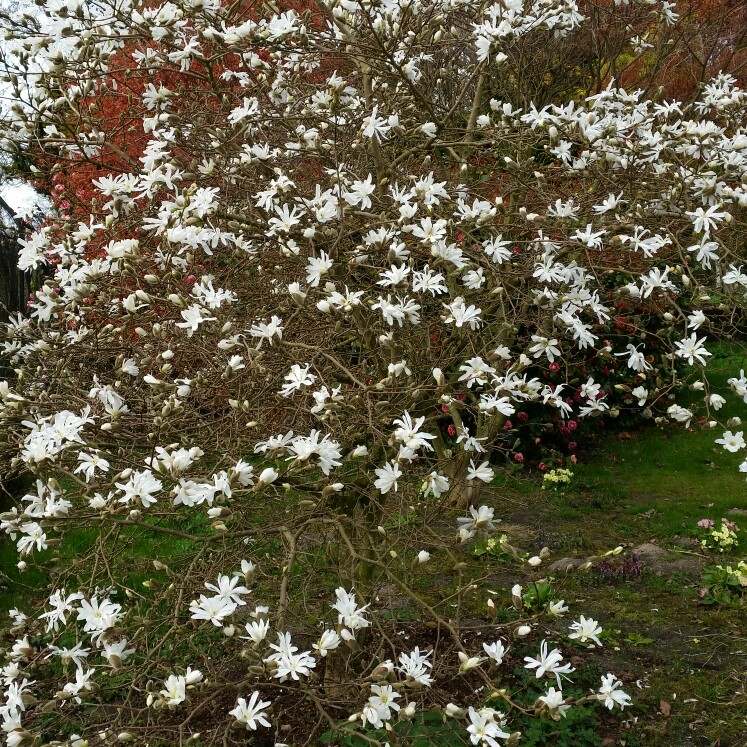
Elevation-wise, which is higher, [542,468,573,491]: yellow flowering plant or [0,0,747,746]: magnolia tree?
[542,468,573,491]: yellow flowering plant

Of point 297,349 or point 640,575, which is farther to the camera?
point 640,575

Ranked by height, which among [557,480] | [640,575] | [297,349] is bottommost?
[297,349]

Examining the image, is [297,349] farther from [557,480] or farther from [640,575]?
[557,480]

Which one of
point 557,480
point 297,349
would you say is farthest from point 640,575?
point 297,349

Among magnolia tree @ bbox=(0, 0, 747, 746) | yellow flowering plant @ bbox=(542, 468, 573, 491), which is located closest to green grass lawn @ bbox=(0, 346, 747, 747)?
yellow flowering plant @ bbox=(542, 468, 573, 491)

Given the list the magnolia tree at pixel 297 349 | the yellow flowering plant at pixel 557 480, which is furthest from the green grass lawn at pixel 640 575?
the magnolia tree at pixel 297 349

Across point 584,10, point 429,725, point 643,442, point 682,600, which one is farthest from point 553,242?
point 584,10

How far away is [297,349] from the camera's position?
2633 mm

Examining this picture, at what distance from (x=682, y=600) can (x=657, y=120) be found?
2.52 m

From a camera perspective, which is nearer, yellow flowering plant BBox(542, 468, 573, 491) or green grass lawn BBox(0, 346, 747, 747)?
green grass lawn BBox(0, 346, 747, 747)

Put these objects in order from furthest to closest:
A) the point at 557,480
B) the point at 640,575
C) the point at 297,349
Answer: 1. the point at 557,480
2. the point at 640,575
3. the point at 297,349

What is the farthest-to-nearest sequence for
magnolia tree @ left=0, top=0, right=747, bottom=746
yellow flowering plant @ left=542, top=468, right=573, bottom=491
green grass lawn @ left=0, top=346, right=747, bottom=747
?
1. yellow flowering plant @ left=542, top=468, right=573, bottom=491
2. green grass lawn @ left=0, top=346, right=747, bottom=747
3. magnolia tree @ left=0, top=0, right=747, bottom=746

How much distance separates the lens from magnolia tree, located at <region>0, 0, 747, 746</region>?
2062 millimetres

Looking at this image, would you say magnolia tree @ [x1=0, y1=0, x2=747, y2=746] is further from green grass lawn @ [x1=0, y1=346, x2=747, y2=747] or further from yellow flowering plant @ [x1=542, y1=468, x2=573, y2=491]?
yellow flowering plant @ [x1=542, y1=468, x2=573, y2=491]
